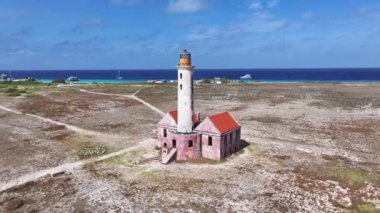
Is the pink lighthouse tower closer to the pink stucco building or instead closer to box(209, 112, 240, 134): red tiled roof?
the pink stucco building

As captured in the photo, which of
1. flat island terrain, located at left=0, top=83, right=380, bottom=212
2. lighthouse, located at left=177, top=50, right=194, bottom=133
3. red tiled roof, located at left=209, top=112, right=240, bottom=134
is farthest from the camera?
red tiled roof, located at left=209, top=112, right=240, bottom=134

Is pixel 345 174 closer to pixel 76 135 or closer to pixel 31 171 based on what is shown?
pixel 31 171

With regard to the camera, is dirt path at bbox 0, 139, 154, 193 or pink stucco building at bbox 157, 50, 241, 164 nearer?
dirt path at bbox 0, 139, 154, 193

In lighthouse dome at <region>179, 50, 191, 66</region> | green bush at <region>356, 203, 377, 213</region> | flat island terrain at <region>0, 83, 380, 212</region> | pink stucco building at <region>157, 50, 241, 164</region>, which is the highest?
lighthouse dome at <region>179, 50, 191, 66</region>

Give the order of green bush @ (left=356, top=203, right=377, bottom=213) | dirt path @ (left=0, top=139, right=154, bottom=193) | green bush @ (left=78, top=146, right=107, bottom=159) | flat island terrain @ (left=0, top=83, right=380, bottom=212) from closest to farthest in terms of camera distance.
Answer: green bush @ (left=356, top=203, right=377, bottom=213) → flat island terrain @ (left=0, top=83, right=380, bottom=212) → dirt path @ (left=0, top=139, right=154, bottom=193) → green bush @ (left=78, top=146, right=107, bottom=159)

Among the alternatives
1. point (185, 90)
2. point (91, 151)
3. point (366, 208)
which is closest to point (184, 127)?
point (185, 90)

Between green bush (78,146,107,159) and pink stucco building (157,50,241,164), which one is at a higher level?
pink stucco building (157,50,241,164)

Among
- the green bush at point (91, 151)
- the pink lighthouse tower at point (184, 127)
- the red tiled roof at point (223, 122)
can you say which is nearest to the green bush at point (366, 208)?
the red tiled roof at point (223, 122)

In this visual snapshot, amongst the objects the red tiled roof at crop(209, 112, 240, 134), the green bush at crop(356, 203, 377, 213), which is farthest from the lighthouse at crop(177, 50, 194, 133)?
the green bush at crop(356, 203, 377, 213)

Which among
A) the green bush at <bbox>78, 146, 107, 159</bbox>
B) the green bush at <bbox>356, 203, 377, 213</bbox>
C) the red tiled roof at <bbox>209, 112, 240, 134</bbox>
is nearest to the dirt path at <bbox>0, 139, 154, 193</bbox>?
the green bush at <bbox>78, 146, 107, 159</bbox>
